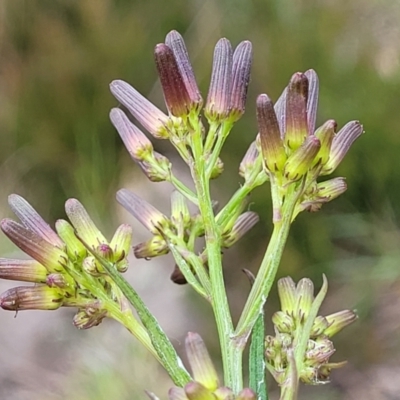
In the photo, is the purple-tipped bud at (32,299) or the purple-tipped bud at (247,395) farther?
the purple-tipped bud at (32,299)

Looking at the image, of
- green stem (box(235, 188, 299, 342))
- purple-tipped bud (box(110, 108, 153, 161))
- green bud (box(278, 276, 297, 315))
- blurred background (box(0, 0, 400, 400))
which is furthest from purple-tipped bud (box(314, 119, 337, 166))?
blurred background (box(0, 0, 400, 400))

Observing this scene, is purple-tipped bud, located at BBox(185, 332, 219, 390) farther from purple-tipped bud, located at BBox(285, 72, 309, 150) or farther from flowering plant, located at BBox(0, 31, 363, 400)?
purple-tipped bud, located at BBox(285, 72, 309, 150)

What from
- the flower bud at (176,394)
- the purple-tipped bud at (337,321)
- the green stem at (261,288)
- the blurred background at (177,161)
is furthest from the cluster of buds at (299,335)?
the blurred background at (177,161)

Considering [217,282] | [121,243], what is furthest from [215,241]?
[121,243]

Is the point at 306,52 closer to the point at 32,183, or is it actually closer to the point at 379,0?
the point at 379,0

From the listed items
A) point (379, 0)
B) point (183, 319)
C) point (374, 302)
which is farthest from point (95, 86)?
point (374, 302)

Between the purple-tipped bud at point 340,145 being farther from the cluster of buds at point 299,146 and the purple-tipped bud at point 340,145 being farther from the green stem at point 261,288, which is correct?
the green stem at point 261,288
